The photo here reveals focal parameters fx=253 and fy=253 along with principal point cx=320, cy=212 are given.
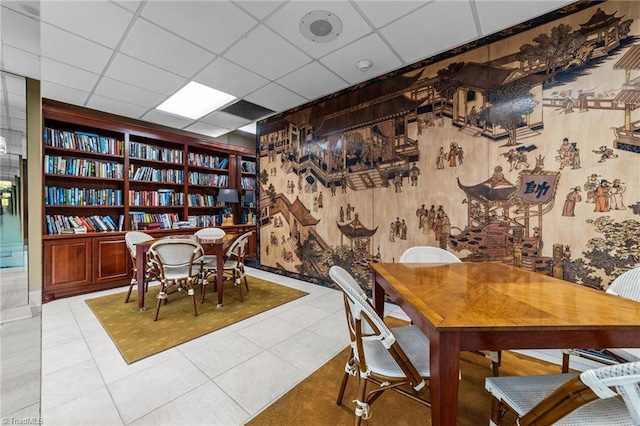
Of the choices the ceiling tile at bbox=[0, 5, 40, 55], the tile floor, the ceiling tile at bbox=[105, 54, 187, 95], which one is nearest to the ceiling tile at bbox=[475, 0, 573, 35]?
the tile floor

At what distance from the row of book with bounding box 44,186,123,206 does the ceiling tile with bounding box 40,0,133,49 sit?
2438 millimetres

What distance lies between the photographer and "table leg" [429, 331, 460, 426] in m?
0.94

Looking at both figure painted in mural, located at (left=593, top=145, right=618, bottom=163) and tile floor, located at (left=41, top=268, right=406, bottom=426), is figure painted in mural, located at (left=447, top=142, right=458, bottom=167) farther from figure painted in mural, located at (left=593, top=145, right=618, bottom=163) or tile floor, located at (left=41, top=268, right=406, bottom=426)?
tile floor, located at (left=41, top=268, right=406, bottom=426)

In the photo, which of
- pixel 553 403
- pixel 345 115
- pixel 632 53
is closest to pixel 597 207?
pixel 632 53

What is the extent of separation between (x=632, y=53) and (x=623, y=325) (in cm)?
234

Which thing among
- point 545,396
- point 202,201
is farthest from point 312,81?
point 545,396

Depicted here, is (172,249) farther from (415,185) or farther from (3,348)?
(415,185)

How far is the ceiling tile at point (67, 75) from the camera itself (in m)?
2.85

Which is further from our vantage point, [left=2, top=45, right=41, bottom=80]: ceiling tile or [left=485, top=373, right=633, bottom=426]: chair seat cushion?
[left=2, top=45, right=41, bottom=80]: ceiling tile

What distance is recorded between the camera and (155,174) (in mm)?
4660

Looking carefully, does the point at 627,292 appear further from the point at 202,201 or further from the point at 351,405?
the point at 202,201

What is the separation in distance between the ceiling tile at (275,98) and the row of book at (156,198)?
2.48 metres

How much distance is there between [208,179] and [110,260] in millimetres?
2310

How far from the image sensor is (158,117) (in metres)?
4.43
